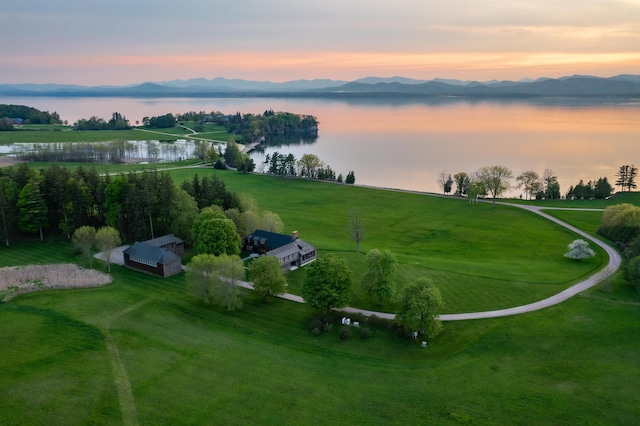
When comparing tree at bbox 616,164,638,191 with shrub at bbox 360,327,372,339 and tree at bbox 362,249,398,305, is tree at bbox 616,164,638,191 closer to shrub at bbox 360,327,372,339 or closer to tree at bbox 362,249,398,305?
tree at bbox 362,249,398,305

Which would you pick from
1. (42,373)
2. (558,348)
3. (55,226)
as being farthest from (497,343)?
(55,226)

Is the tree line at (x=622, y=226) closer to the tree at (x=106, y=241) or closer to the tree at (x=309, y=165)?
the tree at (x=106, y=241)

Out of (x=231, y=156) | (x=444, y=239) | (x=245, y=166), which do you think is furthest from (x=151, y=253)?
(x=231, y=156)

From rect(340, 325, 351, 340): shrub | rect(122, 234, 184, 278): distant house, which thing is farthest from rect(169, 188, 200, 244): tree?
rect(340, 325, 351, 340): shrub

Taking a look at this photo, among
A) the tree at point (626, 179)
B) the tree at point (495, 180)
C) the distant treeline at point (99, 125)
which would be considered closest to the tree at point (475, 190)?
the tree at point (495, 180)

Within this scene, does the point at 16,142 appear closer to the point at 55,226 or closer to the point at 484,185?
the point at 55,226

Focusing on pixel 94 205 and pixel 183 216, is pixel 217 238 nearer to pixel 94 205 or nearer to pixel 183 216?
pixel 183 216
